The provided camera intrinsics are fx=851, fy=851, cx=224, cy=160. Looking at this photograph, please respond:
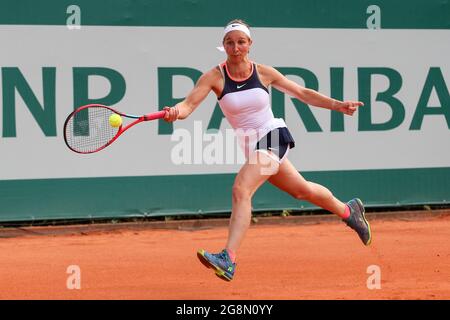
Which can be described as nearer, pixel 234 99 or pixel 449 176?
pixel 234 99

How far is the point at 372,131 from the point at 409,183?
68 cm

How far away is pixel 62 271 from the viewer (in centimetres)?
602

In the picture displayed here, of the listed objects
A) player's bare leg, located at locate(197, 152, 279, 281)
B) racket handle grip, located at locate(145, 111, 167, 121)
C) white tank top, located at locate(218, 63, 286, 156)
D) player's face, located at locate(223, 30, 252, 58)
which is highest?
player's face, located at locate(223, 30, 252, 58)

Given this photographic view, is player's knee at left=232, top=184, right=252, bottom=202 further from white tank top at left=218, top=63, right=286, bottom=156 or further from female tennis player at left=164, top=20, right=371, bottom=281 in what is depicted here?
white tank top at left=218, top=63, right=286, bottom=156

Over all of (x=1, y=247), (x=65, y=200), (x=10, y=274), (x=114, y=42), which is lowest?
(x=10, y=274)

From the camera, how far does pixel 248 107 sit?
195 inches

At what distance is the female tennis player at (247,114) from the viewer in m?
4.83

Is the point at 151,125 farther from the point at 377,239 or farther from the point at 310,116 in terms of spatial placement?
the point at 377,239

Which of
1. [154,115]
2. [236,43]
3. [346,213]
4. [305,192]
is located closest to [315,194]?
[305,192]

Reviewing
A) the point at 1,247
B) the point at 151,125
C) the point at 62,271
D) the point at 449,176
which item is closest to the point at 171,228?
the point at 151,125

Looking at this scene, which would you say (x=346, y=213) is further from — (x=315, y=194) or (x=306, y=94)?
(x=306, y=94)

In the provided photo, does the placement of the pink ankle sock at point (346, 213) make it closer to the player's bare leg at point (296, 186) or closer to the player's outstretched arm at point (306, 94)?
the player's bare leg at point (296, 186)

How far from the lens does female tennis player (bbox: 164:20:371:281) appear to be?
Result: 190 inches

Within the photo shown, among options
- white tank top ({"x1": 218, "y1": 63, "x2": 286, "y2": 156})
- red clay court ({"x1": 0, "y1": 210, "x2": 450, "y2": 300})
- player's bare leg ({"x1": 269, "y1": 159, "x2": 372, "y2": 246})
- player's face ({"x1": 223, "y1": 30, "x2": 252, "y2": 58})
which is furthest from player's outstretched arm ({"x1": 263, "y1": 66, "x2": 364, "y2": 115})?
red clay court ({"x1": 0, "y1": 210, "x2": 450, "y2": 300})
